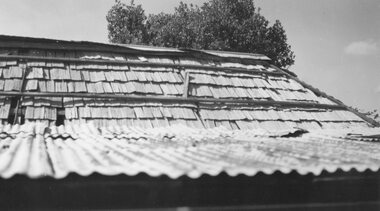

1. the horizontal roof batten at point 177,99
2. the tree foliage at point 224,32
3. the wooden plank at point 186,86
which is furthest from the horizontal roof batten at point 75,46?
the tree foliage at point 224,32

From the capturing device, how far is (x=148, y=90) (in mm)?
7219

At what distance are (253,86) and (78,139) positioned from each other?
4.67 m

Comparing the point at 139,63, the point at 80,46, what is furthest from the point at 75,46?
the point at 139,63

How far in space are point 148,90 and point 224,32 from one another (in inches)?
664

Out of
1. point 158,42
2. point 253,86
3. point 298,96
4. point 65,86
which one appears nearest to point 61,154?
point 65,86

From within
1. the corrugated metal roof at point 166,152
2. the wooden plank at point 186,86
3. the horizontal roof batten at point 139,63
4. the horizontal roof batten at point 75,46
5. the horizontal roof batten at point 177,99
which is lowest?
the corrugated metal roof at point 166,152

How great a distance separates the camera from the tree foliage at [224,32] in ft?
75.8

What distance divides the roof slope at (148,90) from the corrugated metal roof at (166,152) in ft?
2.10

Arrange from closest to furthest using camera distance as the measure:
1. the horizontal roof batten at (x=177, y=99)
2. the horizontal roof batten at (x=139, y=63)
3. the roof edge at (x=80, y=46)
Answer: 1. the horizontal roof batten at (x=177, y=99)
2. the horizontal roof batten at (x=139, y=63)
3. the roof edge at (x=80, y=46)

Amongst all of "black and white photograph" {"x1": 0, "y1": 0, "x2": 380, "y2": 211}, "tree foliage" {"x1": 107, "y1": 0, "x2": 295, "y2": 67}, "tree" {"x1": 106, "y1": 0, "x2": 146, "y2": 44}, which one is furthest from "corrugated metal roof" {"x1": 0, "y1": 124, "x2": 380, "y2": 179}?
"tree" {"x1": 106, "y1": 0, "x2": 146, "y2": 44}

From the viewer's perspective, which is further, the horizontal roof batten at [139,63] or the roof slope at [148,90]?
the horizontal roof batten at [139,63]

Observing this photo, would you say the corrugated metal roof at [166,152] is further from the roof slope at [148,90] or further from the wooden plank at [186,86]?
the wooden plank at [186,86]

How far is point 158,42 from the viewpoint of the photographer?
2439 cm

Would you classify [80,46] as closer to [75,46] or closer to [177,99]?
[75,46]
